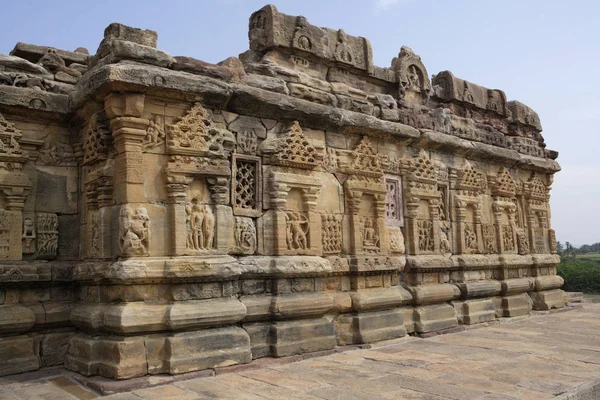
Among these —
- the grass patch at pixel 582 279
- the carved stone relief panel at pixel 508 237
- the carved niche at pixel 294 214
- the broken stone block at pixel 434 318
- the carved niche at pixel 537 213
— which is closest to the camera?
the carved niche at pixel 294 214

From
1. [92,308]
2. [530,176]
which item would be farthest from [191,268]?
[530,176]

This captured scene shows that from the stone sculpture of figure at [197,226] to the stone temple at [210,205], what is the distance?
21mm

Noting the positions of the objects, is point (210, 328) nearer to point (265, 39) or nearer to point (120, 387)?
point (120, 387)

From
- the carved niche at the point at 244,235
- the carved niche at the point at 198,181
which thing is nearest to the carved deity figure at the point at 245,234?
the carved niche at the point at 244,235

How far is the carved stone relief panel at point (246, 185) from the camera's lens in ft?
20.6

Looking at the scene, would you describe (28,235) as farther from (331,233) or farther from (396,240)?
(396,240)

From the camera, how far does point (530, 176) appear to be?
11.5m

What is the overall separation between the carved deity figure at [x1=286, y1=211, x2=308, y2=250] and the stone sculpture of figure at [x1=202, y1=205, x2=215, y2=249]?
42.7 inches

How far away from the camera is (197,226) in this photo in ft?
18.9

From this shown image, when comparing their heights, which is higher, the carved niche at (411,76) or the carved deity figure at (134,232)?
the carved niche at (411,76)

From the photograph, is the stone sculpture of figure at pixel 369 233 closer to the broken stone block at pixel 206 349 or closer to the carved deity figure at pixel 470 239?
the broken stone block at pixel 206 349

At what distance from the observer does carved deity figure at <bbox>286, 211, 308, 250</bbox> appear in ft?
21.7

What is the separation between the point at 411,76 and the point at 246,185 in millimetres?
4048

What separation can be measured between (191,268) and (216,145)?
1.39 m
